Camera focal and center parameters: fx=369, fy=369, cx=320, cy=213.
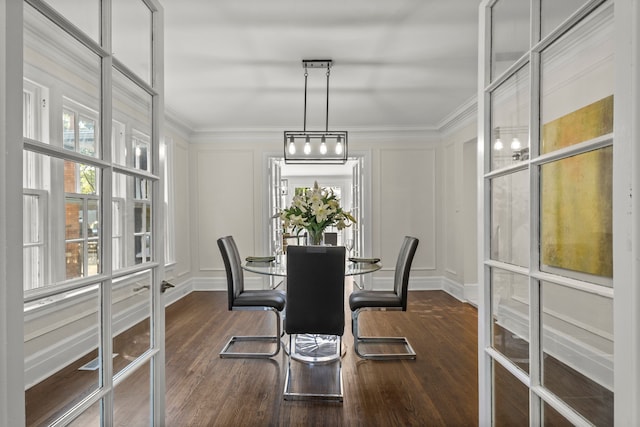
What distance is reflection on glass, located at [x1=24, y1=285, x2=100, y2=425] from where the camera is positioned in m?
0.87

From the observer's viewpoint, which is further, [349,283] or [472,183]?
[349,283]

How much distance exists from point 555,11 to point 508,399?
1.28 metres

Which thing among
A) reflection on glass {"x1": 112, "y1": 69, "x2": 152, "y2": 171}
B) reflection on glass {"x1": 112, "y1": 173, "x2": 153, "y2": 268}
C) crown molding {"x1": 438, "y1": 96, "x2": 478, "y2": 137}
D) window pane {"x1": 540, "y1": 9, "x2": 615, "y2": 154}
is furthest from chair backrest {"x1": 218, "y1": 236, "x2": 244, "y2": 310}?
crown molding {"x1": 438, "y1": 96, "x2": 478, "y2": 137}

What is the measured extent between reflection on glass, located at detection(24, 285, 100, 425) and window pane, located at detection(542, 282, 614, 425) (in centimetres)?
133

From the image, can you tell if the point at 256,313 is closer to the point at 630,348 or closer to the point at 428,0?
the point at 428,0

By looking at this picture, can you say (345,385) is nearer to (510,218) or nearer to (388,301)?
(388,301)

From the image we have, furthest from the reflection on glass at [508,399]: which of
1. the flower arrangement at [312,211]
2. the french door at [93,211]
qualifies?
the flower arrangement at [312,211]

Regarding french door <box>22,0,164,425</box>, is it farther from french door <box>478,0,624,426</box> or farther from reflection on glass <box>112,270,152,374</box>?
french door <box>478,0,624,426</box>

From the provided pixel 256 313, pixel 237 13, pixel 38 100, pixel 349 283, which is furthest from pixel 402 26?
pixel 349 283

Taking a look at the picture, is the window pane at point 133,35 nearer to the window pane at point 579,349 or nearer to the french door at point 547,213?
the french door at point 547,213

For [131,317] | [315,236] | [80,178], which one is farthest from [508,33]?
[315,236]

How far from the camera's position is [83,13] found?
1.08 m

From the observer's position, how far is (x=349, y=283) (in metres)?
6.62

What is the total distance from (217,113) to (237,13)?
8.18 ft
